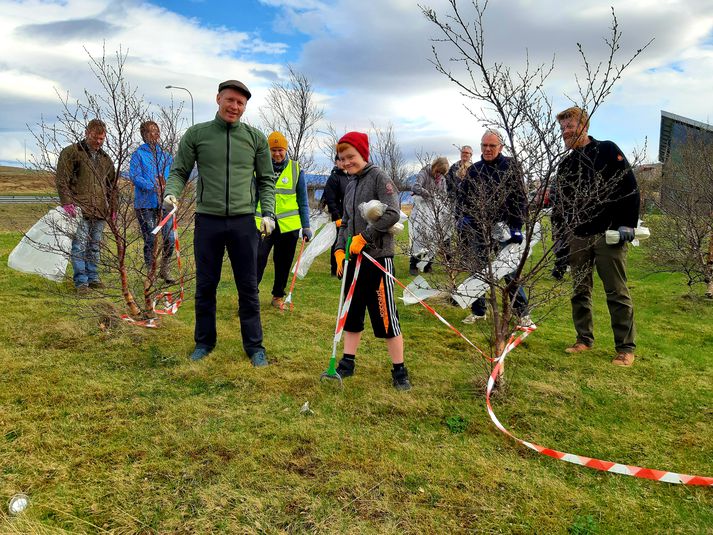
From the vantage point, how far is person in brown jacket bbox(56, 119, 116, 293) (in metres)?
4.20

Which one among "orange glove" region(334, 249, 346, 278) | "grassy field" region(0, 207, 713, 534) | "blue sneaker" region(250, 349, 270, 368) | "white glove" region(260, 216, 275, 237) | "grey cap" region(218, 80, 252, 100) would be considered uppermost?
"grey cap" region(218, 80, 252, 100)

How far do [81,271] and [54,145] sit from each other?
1723 millimetres

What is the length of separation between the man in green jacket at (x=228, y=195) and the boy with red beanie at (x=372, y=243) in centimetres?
78

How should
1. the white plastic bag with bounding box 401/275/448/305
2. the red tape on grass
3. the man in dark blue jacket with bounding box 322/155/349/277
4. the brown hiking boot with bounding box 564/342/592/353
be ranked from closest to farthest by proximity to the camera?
the red tape on grass < the brown hiking boot with bounding box 564/342/592/353 < the white plastic bag with bounding box 401/275/448/305 < the man in dark blue jacket with bounding box 322/155/349/277

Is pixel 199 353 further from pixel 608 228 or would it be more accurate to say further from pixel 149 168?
pixel 608 228

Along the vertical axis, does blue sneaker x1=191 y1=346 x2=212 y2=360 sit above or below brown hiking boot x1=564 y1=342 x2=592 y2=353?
below

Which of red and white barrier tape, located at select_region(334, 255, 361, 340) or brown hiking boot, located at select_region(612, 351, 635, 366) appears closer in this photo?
red and white barrier tape, located at select_region(334, 255, 361, 340)

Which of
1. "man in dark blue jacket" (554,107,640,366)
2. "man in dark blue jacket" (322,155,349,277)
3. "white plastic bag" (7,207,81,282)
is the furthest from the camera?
"man in dark blue jacket" (322,155,349,277)

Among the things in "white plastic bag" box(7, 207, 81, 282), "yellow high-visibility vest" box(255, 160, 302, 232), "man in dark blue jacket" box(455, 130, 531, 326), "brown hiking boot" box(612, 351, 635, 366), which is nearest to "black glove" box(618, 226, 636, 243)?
"man in dark blue jacket" box(455, 130, 531, 326)

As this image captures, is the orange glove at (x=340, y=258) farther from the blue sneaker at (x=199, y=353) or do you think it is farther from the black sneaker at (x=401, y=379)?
the blue sneaker at (x=199, y=353)

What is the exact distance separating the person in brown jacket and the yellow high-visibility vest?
1681mm

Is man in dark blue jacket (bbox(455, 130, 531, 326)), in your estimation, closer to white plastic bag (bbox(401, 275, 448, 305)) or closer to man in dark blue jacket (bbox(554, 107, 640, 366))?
man in dark blue jacket (bbox(554, 107, 640, 366))

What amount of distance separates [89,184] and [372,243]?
3.15 metres

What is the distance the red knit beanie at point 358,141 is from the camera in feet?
10.6
